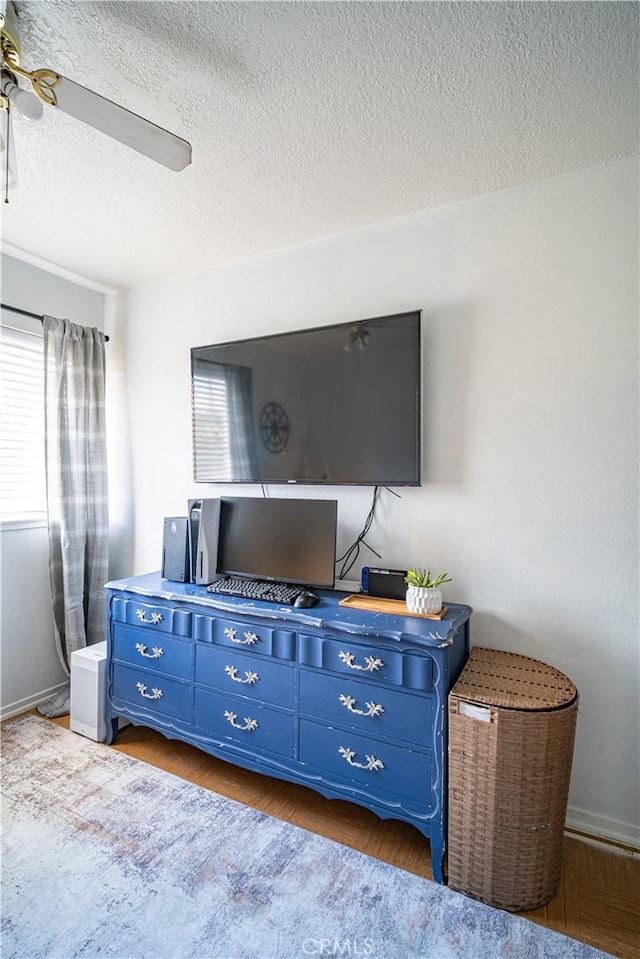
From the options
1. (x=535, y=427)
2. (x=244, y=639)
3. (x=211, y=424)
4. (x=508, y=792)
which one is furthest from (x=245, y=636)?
(x=535, y=427)

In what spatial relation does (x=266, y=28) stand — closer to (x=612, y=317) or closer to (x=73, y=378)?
(x=612, y=317)

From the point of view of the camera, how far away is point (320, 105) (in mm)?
1589

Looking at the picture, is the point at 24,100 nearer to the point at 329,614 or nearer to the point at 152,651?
the point at 329,614

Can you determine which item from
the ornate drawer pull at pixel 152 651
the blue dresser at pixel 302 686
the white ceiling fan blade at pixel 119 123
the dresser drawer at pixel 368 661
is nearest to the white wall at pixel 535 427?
the blue dresser at pixel 302 686

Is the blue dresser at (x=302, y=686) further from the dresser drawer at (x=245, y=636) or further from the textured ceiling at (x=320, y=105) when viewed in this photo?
the textured ceiling at (x=320, y=105)

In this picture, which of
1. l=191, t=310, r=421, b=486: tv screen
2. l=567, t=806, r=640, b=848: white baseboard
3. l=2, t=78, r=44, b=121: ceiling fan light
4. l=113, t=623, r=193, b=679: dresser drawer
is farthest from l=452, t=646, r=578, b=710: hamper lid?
l=2, t=78, r=44, b=121: ceiling fan light

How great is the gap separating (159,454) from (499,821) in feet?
8.32

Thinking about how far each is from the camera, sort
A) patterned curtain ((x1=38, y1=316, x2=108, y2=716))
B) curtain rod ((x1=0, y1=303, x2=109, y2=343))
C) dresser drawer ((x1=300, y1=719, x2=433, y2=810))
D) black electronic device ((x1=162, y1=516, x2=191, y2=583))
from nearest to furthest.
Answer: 1. dresser drawer ((x1=300, y1=719, x2=433, y2=810))
2. black electronic device ((x1=162, y1=516, x2=191, y2=583))
3. curtain rod ((x1=0, y1=303, x2=109, y2=343))
4. patterned curtain ((x1=38, y1=316, x2=108, y2=716))

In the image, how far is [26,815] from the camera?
1900 millimetres

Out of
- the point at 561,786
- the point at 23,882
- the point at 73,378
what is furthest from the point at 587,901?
the point at 73,378

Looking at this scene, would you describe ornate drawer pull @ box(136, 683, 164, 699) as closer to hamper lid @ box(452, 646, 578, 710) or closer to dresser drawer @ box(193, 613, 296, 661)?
dresser drawer @ box(193, 613, 296, 661)

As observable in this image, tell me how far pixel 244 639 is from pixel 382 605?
60 centimetres

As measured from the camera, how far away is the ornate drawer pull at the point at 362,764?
174cm

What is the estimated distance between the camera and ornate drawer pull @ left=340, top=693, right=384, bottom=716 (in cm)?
174
